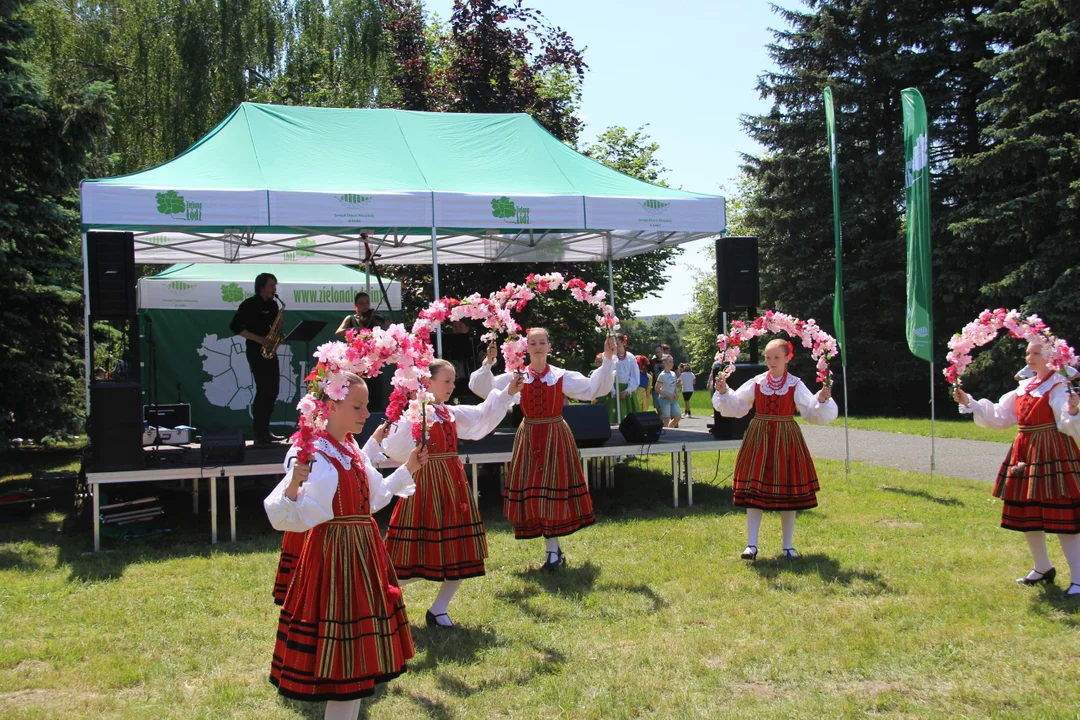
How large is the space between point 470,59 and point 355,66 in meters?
5.21

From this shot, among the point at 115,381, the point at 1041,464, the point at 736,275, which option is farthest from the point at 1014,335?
the point at 115,381

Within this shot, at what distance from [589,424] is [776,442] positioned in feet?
8.13

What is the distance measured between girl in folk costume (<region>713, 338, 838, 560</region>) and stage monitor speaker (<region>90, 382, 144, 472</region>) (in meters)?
4.55

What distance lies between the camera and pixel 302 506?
120 inches

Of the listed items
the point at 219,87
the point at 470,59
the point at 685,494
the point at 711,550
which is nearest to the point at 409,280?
the point at 470,59

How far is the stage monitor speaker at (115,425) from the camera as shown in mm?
7023

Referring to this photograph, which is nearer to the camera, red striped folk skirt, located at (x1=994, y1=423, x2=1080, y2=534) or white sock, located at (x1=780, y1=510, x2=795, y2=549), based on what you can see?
red striped folk skirt, located at (x1=994, y1=423, x2=1080, y2=534)

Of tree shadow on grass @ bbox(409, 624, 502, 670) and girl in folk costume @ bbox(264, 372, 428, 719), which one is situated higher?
girl in folk costume @ bbox(264, 372, 428, 719)

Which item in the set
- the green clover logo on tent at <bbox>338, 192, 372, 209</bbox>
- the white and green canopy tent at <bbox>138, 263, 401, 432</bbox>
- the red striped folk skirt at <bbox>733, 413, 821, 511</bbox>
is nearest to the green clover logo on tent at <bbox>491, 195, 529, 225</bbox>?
the green clover logo on tent at <bbox>338, 192, 372, 209</bbox>

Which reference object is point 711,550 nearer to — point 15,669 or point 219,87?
point 15,669

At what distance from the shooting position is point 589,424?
8.39 m

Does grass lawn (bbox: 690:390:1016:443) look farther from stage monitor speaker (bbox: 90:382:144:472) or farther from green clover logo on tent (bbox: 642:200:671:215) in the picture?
stage monitor speaker (bbox: 90:382:144:472)

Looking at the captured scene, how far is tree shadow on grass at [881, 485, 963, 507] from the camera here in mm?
8352

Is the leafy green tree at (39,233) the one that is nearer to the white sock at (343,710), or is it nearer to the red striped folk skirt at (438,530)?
the red striped folk skirt at (438,530)
